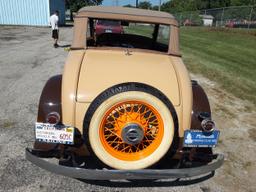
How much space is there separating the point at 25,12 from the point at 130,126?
29.8m

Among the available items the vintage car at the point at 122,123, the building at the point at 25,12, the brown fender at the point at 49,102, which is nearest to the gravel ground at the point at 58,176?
the vintage car at the point at 122,123

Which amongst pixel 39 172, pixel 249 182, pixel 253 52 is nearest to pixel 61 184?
pixel 39 172

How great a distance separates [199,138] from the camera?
3.33 meters

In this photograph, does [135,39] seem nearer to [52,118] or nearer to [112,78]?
[112,78]

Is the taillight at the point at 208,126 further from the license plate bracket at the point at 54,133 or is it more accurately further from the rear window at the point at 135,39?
the rear window at the point at 135,39

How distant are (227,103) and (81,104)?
454cm

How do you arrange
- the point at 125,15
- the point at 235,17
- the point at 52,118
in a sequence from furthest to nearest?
the point at 235,17 < the point at 125,15 < the point at 52,118

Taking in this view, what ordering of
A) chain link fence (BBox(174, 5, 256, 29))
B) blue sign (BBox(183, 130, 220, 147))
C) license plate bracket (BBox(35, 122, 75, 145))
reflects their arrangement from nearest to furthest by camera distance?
license plate bracket (BBox(35, 122, 75, 145)), blue sign (BBox(183, 130, 220, 147)), chain link fence (BBox(174, 5, 256, 29))

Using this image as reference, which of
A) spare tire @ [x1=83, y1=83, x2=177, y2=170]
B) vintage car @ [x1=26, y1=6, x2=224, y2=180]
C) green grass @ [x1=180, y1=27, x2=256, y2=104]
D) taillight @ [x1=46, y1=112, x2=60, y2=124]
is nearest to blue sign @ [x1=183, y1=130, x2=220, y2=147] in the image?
vintage car @ [x1=26, y1=6, x2=224, y2=180]

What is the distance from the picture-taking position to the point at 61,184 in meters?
3.49

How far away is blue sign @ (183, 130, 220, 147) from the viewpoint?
3305 mm

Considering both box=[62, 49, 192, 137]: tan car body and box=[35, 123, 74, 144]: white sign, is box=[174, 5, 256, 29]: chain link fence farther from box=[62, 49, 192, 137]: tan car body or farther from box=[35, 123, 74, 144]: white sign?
box=[35, 123, 74, 144]: white sign

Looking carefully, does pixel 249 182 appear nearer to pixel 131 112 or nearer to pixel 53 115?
pixel 131 112

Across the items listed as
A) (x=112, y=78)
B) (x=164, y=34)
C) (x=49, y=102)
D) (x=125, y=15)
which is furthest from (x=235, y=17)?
(x=49, y=102)
